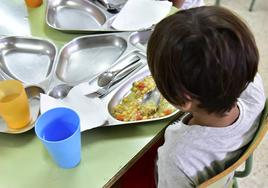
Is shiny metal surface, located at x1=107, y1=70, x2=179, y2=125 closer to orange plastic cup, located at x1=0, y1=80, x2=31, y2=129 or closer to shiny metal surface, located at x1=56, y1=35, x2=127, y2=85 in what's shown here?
shiny metal surface, located at x1=56, y1=35, x2=127, y2=85

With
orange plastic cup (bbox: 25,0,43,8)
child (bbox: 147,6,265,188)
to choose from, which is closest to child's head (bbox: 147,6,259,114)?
child (bbox: 147,6,265,188)

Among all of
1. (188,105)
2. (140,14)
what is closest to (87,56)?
(140,14)

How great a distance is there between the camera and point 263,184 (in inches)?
57.1

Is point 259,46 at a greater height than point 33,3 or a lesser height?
lesser

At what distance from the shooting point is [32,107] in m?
0.86

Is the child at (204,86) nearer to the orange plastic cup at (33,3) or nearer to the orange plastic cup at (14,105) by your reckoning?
the orange plastic cup at (14,105)

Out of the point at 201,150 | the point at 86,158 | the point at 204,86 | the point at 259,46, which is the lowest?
the point at 259,46

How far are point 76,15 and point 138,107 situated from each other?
513 mm

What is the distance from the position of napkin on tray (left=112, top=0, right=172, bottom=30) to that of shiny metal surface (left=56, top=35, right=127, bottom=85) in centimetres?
7

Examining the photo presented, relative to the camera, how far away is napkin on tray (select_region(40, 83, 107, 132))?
799 mm

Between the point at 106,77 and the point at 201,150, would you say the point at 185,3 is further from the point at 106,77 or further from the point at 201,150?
the point at 201,150

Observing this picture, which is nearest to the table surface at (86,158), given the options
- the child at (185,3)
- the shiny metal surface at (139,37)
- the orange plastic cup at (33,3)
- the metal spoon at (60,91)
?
the metal spoon at (60,91)

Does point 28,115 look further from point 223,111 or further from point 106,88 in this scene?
point 223,111

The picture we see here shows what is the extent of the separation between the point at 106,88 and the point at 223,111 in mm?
358
